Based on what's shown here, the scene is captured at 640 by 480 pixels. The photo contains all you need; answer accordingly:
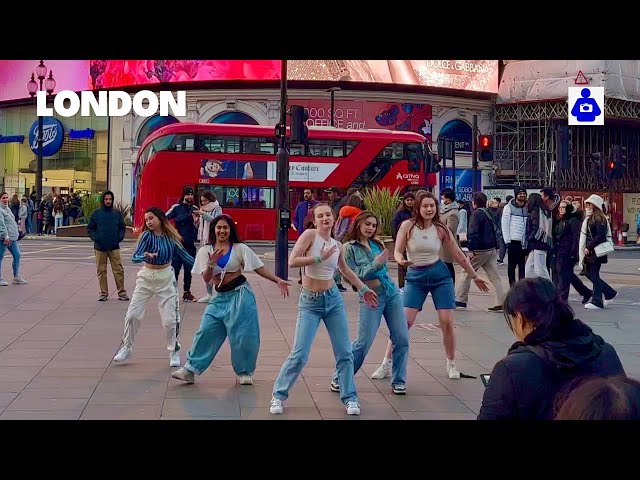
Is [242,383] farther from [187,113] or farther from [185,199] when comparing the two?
[187,113]

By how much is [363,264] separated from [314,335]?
919 mm

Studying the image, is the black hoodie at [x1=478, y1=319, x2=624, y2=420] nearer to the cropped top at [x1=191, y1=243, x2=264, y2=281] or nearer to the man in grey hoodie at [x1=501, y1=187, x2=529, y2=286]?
the cropped top at [x1=191, y1=243, x2=264, y2=281]

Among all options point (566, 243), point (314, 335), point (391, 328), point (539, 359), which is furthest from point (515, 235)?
point (539, 359)

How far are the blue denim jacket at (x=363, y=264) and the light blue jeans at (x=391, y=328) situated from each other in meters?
0.10

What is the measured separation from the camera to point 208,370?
26.5 ft

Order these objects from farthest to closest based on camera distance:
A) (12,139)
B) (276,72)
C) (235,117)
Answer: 1. (12,139)
2. (235,117)
3. (276,72)

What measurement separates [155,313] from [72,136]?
41.1 metres

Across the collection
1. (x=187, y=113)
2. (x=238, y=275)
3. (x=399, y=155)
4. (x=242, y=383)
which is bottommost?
(x=242, y=383)

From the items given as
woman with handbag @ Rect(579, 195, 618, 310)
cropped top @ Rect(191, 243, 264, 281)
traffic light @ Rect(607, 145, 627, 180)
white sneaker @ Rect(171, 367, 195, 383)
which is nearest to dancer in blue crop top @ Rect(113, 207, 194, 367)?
white sneaker @ Rect(171, 367, 195, 383)

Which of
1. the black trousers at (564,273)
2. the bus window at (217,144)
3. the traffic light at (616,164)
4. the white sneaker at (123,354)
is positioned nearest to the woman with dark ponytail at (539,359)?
the white sneaker at (123,354)

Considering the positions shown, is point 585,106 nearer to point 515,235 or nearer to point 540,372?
point 515,235

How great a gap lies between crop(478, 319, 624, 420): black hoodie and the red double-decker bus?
26591mm

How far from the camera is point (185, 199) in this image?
43.7ft
